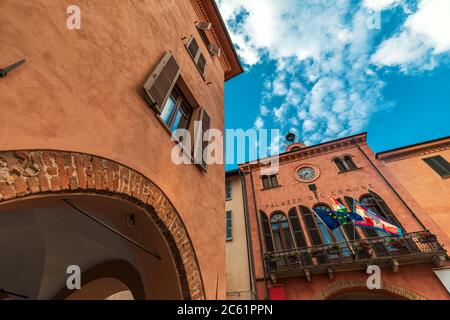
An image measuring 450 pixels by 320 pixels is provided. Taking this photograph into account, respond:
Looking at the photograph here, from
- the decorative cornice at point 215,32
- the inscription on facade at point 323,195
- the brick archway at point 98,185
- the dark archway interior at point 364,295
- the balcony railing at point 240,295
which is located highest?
the decorative cornice at point 215,32

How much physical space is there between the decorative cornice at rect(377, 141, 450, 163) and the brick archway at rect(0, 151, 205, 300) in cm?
1446

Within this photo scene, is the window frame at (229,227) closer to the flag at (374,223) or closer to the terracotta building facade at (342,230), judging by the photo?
the terracotta building facade at (342,230)

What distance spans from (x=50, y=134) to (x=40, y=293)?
4.92 metres

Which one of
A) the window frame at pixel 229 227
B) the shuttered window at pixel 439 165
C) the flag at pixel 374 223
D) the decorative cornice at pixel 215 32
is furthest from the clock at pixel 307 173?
the decorative cornice at pixel 215 32

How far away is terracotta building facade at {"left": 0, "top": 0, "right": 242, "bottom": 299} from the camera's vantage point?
185cm

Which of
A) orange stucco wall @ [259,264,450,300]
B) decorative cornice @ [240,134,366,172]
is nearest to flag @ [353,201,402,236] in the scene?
orange stucco wall @ [259,264,450,300]

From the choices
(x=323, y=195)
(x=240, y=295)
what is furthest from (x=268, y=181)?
(x=240, y=295)

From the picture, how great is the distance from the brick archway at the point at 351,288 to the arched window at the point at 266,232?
3.02m

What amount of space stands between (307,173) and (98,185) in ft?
46.5

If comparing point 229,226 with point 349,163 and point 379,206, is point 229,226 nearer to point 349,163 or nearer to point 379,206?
point 379,206

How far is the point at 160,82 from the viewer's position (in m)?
3.81

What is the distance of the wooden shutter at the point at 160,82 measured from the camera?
11.1ft

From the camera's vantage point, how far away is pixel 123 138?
107 inches

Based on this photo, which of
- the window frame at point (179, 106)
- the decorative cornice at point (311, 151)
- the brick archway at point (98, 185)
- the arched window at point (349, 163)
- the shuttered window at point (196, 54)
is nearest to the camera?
the brick archway at point (98, 185)
